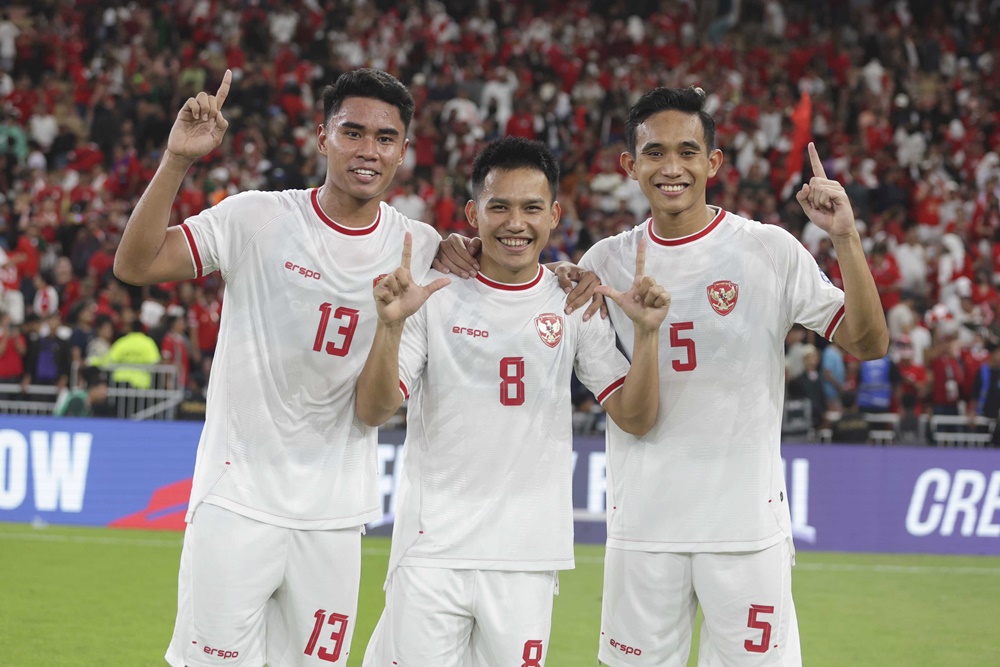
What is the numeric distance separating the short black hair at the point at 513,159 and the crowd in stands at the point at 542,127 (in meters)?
10.3

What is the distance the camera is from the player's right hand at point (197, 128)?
4.48 meters

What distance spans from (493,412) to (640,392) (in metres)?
0.58

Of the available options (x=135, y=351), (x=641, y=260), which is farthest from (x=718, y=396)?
(x=135, y=351)

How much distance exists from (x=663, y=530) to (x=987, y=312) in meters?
14.5

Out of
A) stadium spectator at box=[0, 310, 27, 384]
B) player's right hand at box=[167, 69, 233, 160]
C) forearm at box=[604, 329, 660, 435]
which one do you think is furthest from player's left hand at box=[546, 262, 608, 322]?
stadium spectator at box=[0, 310, 27, 384]

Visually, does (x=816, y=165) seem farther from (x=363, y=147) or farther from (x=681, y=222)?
(x=363, y=147)

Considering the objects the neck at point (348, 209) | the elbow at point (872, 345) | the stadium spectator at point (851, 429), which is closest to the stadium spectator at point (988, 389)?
the stadium spectator at point (851, 429)

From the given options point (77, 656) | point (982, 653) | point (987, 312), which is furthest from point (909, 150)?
point (77, 656)

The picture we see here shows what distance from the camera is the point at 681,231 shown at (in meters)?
5.04

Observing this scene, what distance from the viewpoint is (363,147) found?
482 cm

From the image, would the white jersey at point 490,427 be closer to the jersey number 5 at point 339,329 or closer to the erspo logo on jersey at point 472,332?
the erspo logo on jersey at point 472,332

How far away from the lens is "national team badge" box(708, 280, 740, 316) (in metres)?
4.95

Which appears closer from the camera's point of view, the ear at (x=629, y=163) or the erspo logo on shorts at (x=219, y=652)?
the erspo logo on shorts at (x=219, y=652)

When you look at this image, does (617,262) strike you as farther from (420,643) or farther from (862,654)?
(862,654)
